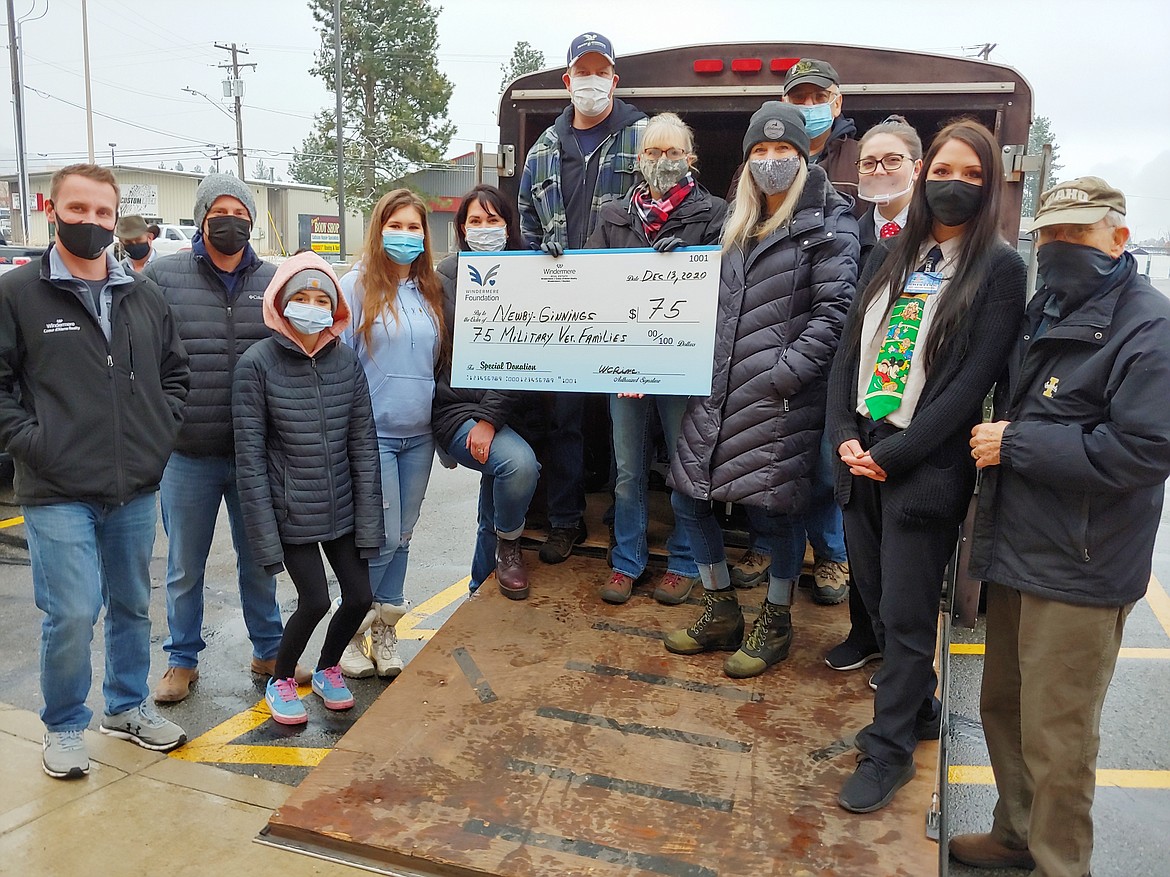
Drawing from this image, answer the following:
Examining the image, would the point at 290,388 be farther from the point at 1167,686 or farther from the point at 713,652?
the point at 1167,686

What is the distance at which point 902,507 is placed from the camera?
9.02 ft

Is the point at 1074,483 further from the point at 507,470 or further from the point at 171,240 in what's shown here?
the point at 171,240

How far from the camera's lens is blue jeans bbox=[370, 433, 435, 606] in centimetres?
383

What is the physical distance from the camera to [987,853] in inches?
114

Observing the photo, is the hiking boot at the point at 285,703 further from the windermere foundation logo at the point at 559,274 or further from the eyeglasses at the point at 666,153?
the eyeglasses at the point at 666,153

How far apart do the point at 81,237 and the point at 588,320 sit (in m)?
1.96

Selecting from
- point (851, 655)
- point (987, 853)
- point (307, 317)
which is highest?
point (307, 317)

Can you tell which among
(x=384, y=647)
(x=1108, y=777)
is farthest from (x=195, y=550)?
(x=1108, y=777)

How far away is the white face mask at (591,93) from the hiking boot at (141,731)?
3262 mm

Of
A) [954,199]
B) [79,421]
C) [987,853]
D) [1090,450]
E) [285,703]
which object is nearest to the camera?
[1090,450]

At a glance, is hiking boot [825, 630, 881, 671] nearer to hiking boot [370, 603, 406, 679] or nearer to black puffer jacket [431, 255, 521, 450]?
black puffer jacket [431, 255, 521, 450]

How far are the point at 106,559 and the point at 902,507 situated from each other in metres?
2.91

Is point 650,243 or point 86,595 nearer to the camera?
point 86,595

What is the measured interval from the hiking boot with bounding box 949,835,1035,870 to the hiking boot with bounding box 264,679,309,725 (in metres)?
2.64
